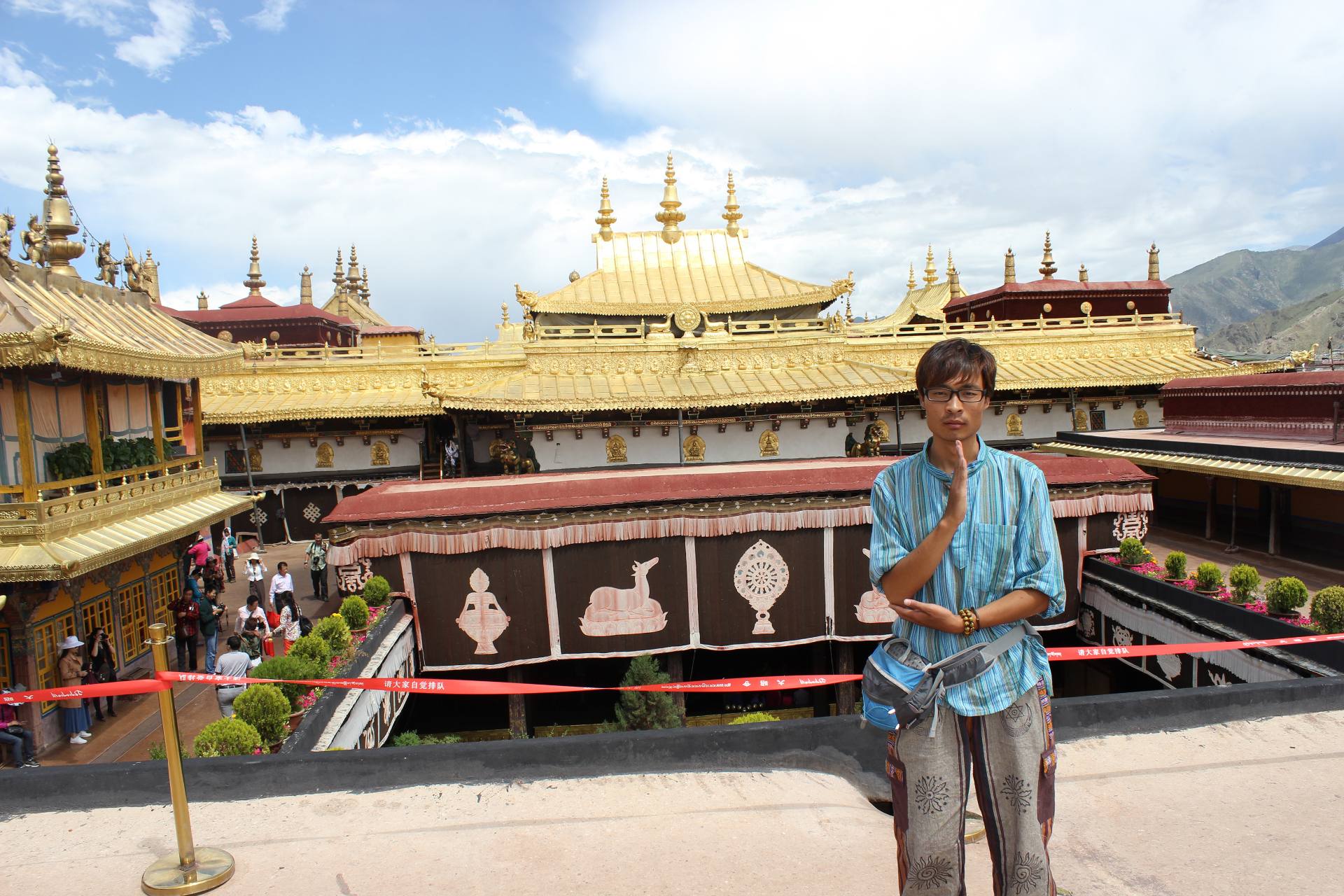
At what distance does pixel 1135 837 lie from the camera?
4.98 meters

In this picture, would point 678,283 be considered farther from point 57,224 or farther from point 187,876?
point 187,876

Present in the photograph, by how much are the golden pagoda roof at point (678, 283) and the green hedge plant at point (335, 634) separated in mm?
15813

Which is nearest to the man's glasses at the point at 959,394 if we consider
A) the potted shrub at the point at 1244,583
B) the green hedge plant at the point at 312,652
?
the green hedge plant at the point at 312,652

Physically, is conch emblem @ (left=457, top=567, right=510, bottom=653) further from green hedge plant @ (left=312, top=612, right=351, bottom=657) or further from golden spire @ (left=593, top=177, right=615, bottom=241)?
golden spire @ (left=593, top=177, right=615, bottom=241)

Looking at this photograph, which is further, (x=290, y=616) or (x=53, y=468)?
(x=290, y=616)

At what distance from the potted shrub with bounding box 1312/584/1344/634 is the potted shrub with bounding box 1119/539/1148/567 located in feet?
9.87

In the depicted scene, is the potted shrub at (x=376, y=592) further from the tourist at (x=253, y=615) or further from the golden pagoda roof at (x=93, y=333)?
the golden pagoda roof at (x=93, y=333)

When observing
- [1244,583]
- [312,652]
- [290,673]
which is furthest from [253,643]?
[1244,583]

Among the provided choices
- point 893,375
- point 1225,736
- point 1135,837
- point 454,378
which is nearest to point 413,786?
point 1135,837

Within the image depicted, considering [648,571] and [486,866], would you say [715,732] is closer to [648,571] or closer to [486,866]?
[486,866]

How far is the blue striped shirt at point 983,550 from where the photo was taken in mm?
3111

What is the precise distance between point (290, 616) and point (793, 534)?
26.7 ft

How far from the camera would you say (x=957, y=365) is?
305 cm

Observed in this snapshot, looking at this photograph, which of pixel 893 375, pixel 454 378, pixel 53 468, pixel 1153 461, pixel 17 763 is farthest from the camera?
pixel 454 378
